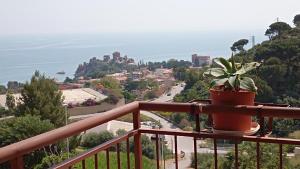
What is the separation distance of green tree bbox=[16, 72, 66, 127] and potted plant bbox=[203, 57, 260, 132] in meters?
24.5

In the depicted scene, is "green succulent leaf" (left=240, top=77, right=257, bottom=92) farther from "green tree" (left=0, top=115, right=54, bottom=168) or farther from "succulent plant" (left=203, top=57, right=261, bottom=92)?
"green tree" (left=0, top=115, right=54, bottom=168)

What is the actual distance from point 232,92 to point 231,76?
79mm

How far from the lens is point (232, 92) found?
1.74m

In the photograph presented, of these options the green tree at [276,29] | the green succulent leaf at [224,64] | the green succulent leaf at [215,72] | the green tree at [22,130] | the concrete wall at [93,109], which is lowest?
the concrete wall at [93,109]

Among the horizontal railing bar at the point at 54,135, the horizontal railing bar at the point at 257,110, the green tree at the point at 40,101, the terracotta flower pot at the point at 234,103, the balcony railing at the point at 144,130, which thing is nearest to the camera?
the horizontal railing bar at the point at 54,135

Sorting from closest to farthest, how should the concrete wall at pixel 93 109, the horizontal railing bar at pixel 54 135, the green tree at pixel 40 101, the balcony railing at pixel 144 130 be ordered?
1. the horizontal railing bar at pixel 54 135
2. the balcony railing at pixel 144 130
3. the green tree at pixel 40 101
4. the concrete wall at pixel 93 109

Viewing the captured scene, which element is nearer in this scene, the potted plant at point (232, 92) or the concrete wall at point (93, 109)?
the potted plant at point (232, 92)

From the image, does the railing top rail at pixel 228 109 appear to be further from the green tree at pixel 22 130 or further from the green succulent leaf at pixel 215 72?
the green tree at pixel 22 130

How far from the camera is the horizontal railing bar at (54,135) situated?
1130 mm

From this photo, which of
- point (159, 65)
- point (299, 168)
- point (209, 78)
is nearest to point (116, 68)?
point (159, 65)

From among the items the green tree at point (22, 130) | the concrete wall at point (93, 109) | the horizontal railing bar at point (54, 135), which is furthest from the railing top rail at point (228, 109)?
the concrete wall at point (93, 109)

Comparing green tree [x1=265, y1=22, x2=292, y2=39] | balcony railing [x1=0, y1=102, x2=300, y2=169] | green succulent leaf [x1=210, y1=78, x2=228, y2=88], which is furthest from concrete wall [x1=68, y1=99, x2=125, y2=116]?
green succulent leaf [x1=210, y1=78, x2=228, y2=88]

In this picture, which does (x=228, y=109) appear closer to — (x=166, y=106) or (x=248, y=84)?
(x=248, y=84)

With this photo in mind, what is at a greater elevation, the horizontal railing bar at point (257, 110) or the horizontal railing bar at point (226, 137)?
the horizontal railing bar at point (257, 110)
